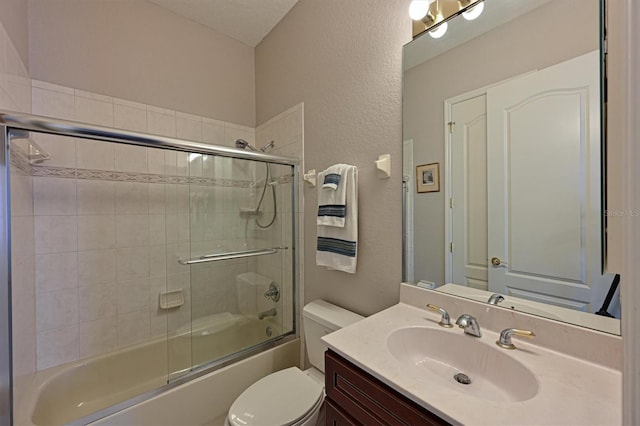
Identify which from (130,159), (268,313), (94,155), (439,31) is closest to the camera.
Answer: (439,31)

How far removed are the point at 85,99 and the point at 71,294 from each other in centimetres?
119

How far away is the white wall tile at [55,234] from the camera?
1457mm

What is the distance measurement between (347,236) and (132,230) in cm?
146

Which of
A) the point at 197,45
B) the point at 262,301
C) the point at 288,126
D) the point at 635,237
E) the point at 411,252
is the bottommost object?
the point at 262,301

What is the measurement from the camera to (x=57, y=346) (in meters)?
1.50

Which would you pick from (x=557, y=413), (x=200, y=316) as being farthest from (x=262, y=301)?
(x=557, y=413)

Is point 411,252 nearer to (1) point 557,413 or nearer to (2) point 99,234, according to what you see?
(1) point 557,413

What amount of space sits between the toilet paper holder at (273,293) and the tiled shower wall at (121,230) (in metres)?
0.07

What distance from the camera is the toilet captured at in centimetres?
108

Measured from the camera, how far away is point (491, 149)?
974mm

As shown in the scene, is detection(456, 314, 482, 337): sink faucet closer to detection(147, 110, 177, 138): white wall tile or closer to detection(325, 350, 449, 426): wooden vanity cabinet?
detection(325, 350, 449, 426): wooden vanity cabinet

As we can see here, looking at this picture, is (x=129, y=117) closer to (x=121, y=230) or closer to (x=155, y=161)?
(x=155, y=161)

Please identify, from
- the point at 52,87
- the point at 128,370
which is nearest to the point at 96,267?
the point at 128,370

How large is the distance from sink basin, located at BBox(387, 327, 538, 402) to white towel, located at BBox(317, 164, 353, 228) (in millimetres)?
622
